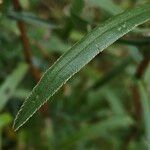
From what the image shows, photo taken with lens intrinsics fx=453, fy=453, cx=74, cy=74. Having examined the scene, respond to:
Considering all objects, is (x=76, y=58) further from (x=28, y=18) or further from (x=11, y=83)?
(x=11, y=83)

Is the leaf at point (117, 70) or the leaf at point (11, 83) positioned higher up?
the leaf at point (11, 83)

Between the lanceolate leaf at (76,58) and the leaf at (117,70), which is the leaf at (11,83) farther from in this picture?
the lanceolate leaf at (76,58)

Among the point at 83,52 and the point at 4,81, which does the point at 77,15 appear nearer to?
the point at 83,52

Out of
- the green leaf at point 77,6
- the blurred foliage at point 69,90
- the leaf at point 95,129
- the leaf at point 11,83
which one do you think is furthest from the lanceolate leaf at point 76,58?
the leaf at point 95,129

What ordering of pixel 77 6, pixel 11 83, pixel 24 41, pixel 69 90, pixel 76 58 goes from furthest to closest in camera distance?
pixel 69 90 → pixel 11 83 → pixel 24 41 → pixel 77 6 → pixel 76 58

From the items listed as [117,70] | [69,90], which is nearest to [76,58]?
[117,70]
